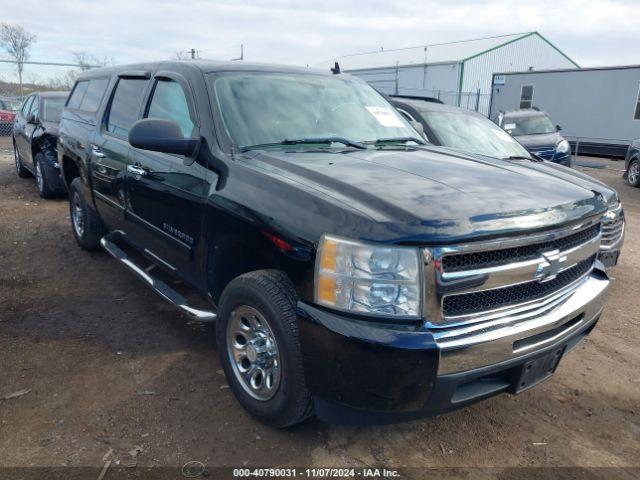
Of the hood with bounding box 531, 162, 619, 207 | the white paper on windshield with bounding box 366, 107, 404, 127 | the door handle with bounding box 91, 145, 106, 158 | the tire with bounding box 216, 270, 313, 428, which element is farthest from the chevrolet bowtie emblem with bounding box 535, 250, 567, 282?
the door handle with bounding box 91, 145, 106, 158

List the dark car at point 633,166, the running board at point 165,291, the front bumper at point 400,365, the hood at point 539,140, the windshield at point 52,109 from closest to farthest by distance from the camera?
the front bumper at point 400,365
the running board at point 165,291
the windshield at point 52,109
the hood at point 539,140
the dark car at point 633,166

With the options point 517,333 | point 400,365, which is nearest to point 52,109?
point 400,365

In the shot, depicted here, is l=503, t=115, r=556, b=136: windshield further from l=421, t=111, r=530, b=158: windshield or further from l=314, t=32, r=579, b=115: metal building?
l=314, t=32, r=579, b=115: metal building

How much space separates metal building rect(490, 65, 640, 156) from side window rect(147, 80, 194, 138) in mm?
16345

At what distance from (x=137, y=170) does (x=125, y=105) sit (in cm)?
87

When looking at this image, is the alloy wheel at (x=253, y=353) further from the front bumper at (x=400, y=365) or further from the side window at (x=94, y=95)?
the side window at (x=94, y=95)

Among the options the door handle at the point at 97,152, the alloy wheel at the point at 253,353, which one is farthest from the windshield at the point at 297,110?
the door handle at the point at 97,152

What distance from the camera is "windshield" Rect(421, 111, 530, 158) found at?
6055 mm

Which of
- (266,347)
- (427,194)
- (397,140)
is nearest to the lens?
(427,194)

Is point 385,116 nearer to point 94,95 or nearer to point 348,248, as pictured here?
point 348,248

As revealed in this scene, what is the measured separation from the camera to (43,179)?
8.12 metres

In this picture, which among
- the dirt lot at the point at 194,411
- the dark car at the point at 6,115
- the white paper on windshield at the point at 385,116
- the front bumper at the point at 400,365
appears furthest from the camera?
the dark car at the point at 6,115

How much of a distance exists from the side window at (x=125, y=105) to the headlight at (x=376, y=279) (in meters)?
2.58

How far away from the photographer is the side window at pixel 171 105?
3.29 metres
